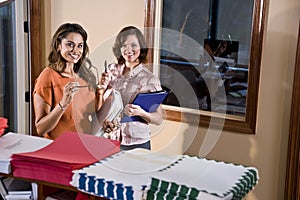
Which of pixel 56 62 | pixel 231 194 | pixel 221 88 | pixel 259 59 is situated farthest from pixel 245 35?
pixel 231 194

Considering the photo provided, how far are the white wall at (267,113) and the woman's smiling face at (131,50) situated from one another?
119mm

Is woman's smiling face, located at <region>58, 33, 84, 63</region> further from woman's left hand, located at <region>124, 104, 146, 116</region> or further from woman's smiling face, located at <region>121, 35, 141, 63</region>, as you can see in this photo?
woman's left hand, located at <region>124, 104, 146, 116</region>

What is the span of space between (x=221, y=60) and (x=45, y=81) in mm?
1112

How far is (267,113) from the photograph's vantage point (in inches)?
91.3

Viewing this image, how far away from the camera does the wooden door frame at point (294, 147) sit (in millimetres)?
2159

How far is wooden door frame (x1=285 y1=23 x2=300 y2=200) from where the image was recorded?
2159 mm

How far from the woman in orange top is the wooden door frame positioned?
114 centimetres

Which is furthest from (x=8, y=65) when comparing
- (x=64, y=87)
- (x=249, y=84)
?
(x=249, y=84)

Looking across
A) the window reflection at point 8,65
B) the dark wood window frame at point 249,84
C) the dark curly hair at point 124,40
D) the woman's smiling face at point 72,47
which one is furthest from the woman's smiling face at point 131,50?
the window reflection at point 8,65

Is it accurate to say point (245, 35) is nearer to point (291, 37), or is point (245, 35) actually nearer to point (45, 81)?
point (291, 37)

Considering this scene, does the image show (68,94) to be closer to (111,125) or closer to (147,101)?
(111,125)

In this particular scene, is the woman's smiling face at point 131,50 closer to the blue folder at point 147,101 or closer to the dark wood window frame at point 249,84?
the dark wood window frame at point 249,84

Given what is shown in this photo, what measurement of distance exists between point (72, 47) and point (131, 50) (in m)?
0.46

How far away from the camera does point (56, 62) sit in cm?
271
